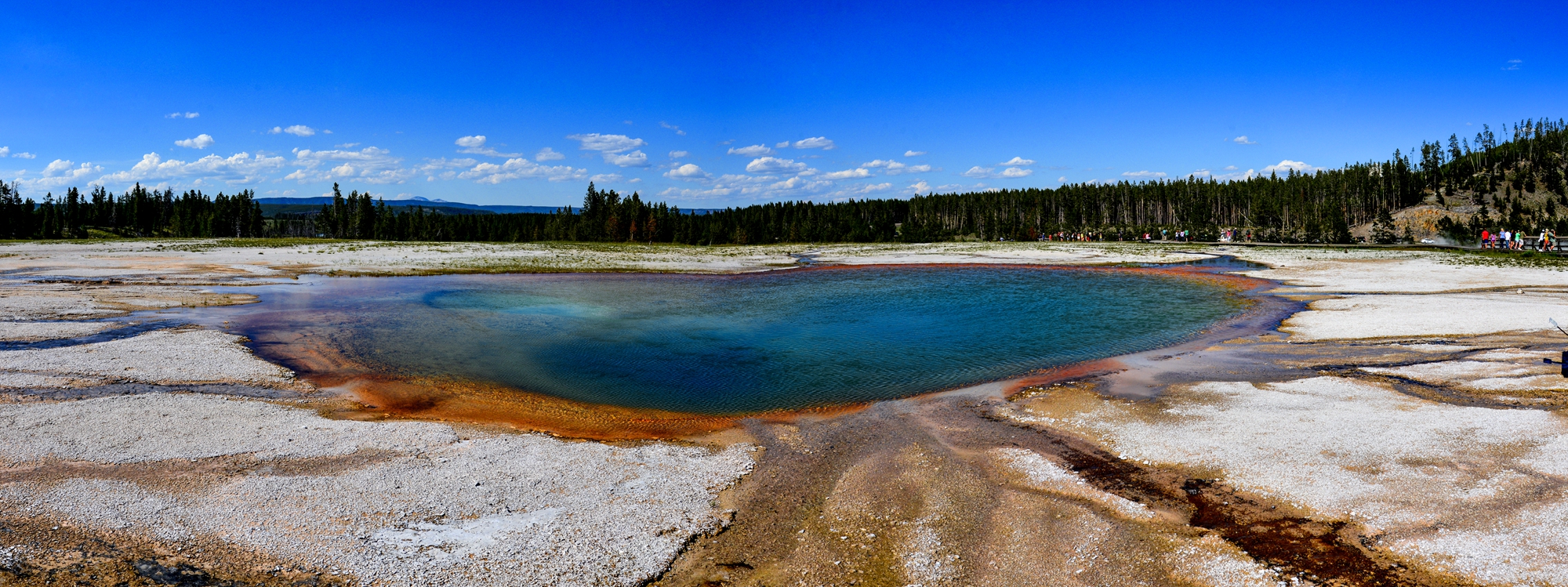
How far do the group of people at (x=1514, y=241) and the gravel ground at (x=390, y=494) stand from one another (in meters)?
65.1

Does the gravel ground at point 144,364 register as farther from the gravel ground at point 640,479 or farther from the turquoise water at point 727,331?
the turquoise water at point 727,331

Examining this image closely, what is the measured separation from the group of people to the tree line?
35675 mm

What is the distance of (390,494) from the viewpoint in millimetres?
7160

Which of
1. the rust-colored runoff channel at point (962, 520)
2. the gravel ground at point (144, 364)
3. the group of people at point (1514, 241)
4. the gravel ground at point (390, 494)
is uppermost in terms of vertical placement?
the group of people at point (1514, 241)

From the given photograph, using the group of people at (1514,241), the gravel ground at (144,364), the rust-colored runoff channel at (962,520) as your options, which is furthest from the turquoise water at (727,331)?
the group of people at (1514,241)

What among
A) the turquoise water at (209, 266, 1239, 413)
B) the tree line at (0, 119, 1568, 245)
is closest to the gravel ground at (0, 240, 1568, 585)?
the turquoise water at (209, 266, 1239, 413)

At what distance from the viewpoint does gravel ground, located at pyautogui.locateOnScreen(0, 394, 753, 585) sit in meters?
5.93

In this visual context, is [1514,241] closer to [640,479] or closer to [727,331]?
[727,331]

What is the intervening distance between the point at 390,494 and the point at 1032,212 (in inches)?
5557

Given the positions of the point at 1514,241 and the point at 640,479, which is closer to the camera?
the point at 640,479

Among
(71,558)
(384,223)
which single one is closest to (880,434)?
(71,558)

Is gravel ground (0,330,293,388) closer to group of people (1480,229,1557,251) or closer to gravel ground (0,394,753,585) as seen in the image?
gravel ground (0,394,753,585)

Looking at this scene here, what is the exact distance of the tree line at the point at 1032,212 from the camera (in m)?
105

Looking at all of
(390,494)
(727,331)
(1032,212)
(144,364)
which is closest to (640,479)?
(390,494)
